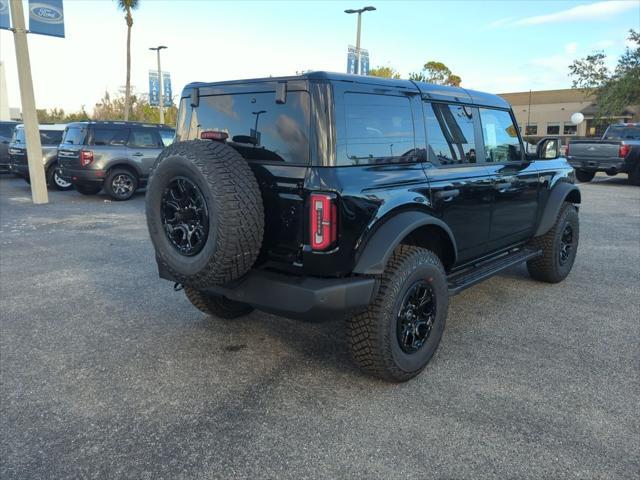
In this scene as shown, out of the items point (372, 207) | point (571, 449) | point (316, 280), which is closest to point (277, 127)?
point (372, 207)

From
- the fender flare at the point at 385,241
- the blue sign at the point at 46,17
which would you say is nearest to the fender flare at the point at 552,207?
the fender flare at the point at 385,241

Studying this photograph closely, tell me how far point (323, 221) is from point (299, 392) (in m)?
1.12

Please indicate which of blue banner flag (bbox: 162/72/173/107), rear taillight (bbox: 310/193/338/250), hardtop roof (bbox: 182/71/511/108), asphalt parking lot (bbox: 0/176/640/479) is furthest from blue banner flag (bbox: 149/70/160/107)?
rear taillight (bbox: 310/193/338/250)

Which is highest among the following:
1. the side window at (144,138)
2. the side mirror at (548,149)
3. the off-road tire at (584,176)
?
the side mirror at (548,149)

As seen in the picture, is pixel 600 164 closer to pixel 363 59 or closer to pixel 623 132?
pixel 623 132

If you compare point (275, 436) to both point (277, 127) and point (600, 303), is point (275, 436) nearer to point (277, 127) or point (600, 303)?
point (277, 127)

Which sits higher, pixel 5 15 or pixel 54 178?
pixel 5 15

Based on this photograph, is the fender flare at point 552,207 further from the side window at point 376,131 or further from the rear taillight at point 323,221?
the rear taillight at point 323,221

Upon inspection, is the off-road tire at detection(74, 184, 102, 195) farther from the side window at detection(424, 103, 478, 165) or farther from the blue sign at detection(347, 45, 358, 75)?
the blue sign at detection(347, 45, 358, 75)

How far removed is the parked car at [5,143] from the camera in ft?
49.7

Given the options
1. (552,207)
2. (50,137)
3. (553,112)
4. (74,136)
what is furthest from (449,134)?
(553,112)

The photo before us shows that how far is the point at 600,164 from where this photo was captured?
48.5ft

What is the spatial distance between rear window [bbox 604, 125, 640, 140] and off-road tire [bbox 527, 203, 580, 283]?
12827 millimetres

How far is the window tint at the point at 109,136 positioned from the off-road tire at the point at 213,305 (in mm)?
8734
